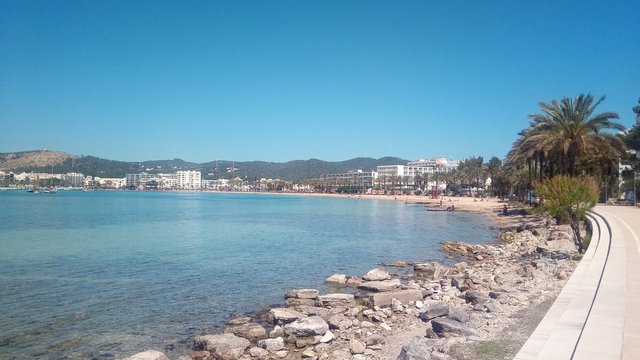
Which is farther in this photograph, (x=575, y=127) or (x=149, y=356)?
(x=575, y=127)

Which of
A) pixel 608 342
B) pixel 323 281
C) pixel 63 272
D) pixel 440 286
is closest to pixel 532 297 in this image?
pixel 440 286

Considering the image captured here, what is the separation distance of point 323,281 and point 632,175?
57.0 metres

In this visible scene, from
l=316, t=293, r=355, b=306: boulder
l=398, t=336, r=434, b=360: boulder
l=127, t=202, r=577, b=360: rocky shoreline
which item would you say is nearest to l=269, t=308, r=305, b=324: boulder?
l=127, t=202, r=577, b=360: rocky shoreline

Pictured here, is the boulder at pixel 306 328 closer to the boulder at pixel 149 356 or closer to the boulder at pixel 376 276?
the boulder at pixel 149 356

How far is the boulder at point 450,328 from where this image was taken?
1123cm

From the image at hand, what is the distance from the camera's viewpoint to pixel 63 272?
77.3ft

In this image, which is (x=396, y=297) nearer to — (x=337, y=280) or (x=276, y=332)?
(x=337, y=280)

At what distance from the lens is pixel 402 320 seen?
14609mm

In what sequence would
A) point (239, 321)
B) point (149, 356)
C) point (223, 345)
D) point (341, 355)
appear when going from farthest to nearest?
point (239, 321) < point (223, 345) < point (341, 355) < point (149, 356)

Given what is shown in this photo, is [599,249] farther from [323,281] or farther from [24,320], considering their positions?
[24,320]

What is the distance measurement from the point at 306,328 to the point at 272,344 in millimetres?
1202

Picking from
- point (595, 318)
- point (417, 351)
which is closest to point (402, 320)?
point (417, 351)

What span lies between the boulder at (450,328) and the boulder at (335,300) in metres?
5.52

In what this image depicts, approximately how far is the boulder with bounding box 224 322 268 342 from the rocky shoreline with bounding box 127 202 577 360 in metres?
0.03
